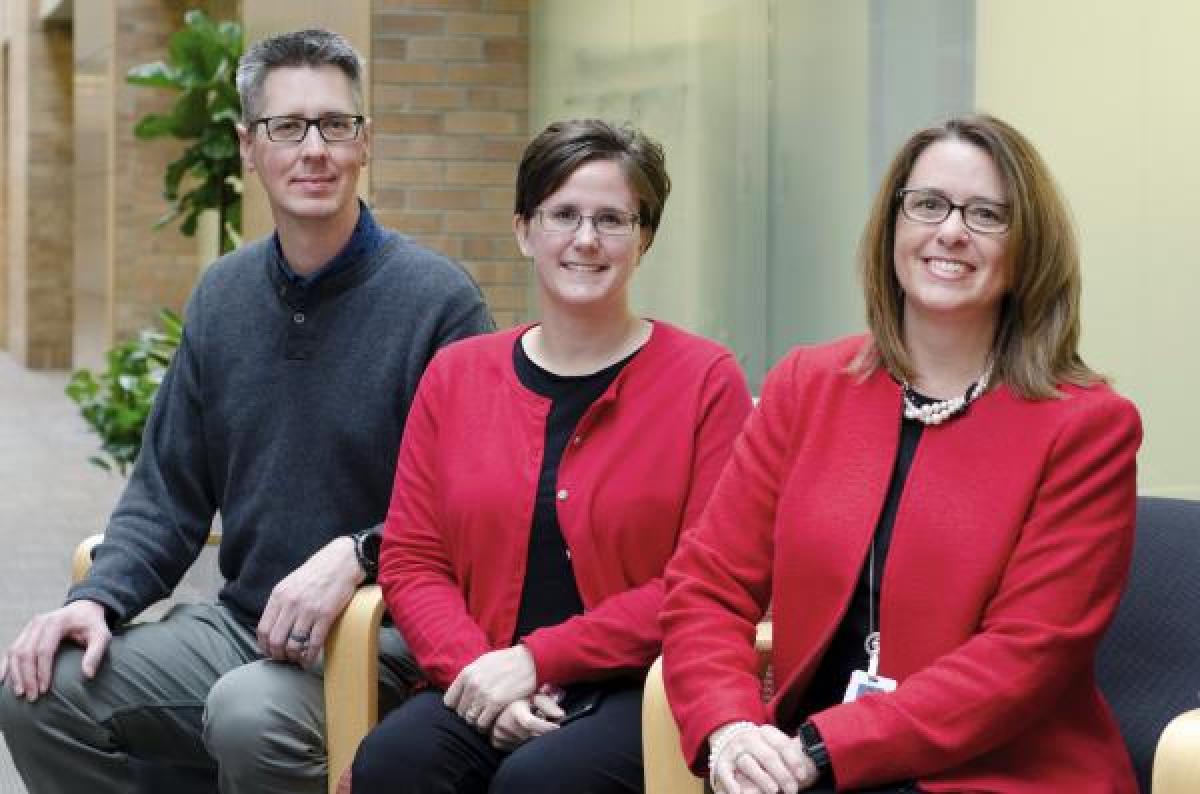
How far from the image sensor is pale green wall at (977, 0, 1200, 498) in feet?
12.4

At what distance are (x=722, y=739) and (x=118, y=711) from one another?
4.33 ft

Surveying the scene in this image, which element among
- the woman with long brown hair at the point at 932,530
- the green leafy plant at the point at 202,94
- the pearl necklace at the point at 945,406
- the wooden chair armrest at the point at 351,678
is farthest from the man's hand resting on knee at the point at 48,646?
the green leafy plant at the point at 202,94

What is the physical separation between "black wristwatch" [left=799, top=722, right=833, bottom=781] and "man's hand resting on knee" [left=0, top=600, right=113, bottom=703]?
1.44 meters

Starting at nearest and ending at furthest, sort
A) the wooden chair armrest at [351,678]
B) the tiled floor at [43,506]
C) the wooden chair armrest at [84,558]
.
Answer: the wooden chair armrest at [351,678] → the wooden chair armrest at [84,558] → the tiled floor at [43,506]

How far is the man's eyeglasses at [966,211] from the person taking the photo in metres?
2.93

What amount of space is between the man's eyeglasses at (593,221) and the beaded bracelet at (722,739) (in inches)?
36.3

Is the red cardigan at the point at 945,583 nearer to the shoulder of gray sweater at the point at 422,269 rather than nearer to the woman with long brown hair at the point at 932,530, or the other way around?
the woman with long brown hair at the point at 932,530

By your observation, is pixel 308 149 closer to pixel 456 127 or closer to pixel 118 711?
pixel 118 711

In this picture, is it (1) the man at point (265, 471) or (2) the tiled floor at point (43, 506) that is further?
(2) the tiled floor at point (43, 506)

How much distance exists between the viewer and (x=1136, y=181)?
3908 mm

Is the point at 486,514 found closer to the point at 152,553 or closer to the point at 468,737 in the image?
the point at 468,737

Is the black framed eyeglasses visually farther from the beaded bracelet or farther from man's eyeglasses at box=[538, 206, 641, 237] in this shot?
the beaded bracelet

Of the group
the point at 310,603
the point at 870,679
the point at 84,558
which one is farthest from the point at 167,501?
the point at 870,679

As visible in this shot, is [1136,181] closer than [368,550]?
No
